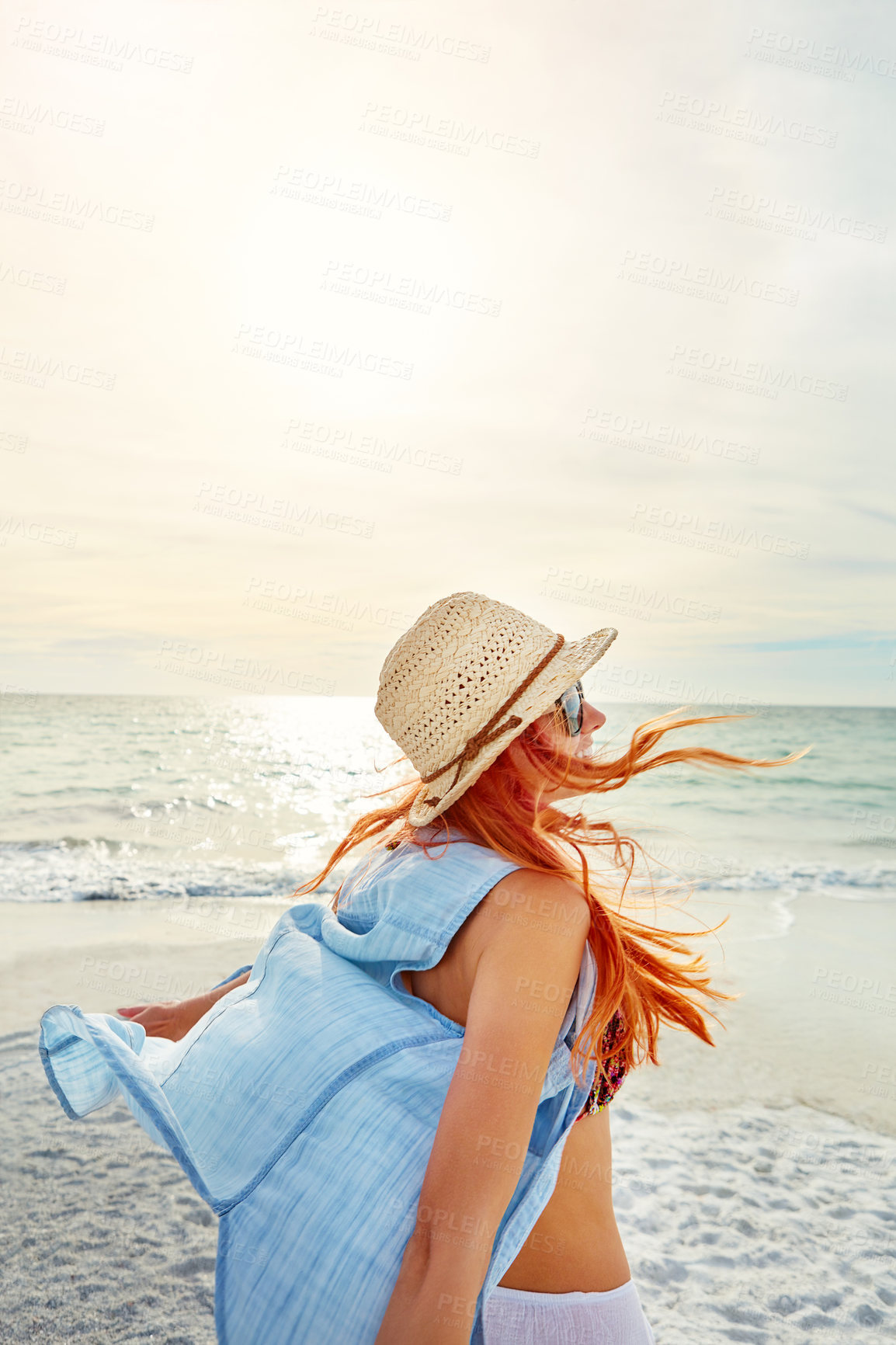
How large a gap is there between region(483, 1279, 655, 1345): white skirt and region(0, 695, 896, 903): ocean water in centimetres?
76

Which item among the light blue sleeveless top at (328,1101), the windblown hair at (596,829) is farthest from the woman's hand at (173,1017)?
the windblown hair at (596,829)

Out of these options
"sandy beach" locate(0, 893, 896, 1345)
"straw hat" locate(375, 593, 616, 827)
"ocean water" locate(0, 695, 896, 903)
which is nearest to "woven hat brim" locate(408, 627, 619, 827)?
"straw hat" locate(375, 593, 616, 827)

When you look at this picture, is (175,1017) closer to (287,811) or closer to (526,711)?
(526,711)

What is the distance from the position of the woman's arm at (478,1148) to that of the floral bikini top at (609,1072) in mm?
370

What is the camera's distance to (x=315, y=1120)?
124 centimetres

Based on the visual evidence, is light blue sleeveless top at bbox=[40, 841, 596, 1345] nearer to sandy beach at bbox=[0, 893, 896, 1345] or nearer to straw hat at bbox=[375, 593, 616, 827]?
straw hat at bbox=[375, 593, 616, 827]

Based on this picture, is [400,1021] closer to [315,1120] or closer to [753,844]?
[315,1120]

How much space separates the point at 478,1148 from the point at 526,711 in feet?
2.26

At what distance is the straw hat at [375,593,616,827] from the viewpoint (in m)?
1.49

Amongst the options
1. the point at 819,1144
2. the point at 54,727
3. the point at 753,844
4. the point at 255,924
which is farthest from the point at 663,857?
the point at 54,727

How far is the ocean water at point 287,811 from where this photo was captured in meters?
11.6

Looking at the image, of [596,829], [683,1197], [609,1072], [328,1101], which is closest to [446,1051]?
[328,1101]

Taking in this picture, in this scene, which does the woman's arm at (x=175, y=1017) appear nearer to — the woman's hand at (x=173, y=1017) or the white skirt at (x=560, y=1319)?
the woman's hand at (x=173, y=1017)

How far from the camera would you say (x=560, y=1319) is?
1.36 m
